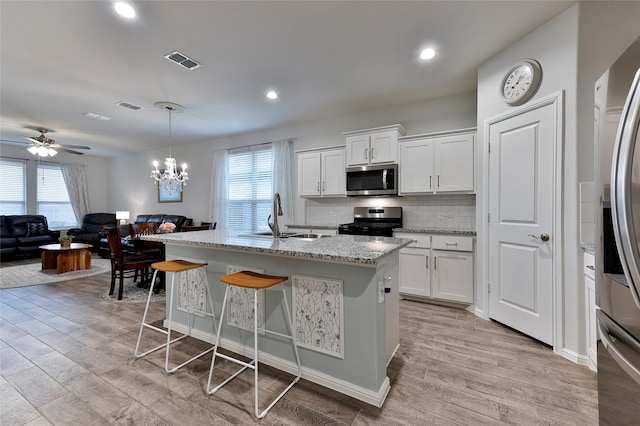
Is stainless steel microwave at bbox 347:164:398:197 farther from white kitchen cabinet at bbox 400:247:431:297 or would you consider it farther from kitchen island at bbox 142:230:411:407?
kitchen island at bbox 142:230:411:407

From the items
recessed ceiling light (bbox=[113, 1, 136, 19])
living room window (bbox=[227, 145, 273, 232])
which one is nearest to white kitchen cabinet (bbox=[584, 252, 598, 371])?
recessed ceiling light (bbox=[113, 1, 136, 19])

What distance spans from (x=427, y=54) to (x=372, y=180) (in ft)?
5.40

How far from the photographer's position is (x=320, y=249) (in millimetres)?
1724

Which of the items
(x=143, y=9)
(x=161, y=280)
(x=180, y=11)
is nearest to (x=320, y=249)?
(x=180, y=11)

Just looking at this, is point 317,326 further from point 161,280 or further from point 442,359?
point 161,280

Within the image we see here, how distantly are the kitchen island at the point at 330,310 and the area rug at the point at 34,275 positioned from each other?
3.99m

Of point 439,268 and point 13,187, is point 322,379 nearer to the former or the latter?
point 439,268

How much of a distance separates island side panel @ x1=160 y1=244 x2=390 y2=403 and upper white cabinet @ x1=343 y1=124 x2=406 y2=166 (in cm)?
206

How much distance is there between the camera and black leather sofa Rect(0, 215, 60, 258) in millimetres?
5898

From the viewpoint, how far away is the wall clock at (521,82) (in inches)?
95.0

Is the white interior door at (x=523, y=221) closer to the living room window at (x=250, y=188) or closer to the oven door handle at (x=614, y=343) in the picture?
the oven door handle at (x=614, y=343)

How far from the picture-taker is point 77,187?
7.67m

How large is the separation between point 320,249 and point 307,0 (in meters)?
1.84

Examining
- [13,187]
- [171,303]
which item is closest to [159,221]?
[13,187]
